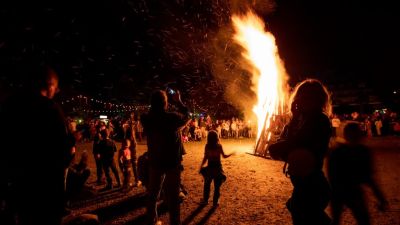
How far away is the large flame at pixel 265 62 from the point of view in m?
15.3

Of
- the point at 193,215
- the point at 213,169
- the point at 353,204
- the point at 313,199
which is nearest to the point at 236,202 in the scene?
the point at 213,169

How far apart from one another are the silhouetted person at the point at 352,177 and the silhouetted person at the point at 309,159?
161cm

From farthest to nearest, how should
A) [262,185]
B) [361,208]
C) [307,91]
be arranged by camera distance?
1. [262,185]
2. [361,208]
3. [307,91]

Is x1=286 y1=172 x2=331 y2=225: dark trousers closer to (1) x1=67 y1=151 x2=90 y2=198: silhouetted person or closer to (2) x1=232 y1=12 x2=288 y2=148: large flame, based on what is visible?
(1) x1=67 y1=151 x2=90 y2=198: silhouetted person

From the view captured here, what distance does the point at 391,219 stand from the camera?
5.42 meters

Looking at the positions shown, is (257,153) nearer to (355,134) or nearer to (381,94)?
(355,134)

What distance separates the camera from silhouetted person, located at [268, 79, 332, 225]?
275 cm

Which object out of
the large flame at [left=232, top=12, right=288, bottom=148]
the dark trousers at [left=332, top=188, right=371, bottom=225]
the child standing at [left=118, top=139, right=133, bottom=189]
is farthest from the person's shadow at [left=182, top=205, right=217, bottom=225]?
the large flame at [left=232, top=12, right=288, bottom=148]

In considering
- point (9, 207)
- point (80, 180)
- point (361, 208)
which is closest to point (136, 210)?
point (80, 180)

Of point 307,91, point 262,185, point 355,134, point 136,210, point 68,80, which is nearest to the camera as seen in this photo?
point 307,91

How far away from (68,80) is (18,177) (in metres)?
31.7

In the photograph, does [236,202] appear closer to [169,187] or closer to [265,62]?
[169,187]

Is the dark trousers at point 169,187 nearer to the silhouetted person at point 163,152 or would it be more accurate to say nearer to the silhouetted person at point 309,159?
the silhouetted person at point 163,152

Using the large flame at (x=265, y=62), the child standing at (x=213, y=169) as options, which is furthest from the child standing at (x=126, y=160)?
the large flame at (x=265, y=62)
